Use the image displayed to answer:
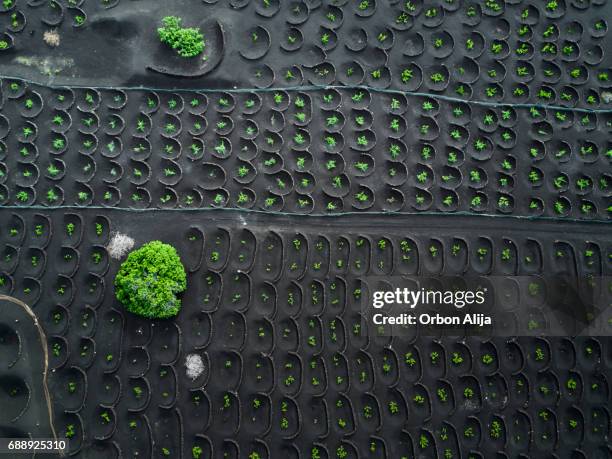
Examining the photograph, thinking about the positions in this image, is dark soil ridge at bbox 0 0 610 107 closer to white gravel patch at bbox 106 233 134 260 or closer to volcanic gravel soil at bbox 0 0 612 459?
volcanic gravel soil at bbox 0 0 612 459

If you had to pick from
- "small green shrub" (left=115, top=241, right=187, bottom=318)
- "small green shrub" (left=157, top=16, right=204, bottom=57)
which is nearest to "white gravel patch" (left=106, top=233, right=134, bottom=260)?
"small green shrub" (left=115, top=241, right=187, bottom=318)

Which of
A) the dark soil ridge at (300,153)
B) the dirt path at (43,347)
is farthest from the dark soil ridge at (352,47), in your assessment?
the dirt path at (43,347)

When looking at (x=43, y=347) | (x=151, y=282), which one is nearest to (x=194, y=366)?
(x=151, y=282)

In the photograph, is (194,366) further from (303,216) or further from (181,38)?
(181,38)

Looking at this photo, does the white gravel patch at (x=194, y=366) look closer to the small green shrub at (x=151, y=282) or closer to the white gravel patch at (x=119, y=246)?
the small green shrub at (x=151, y=282)

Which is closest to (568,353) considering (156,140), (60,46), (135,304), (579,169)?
(579,169)

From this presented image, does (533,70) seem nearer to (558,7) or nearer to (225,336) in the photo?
(558,7)

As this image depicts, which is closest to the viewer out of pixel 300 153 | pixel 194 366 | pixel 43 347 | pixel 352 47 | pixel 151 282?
pixel 151 282
